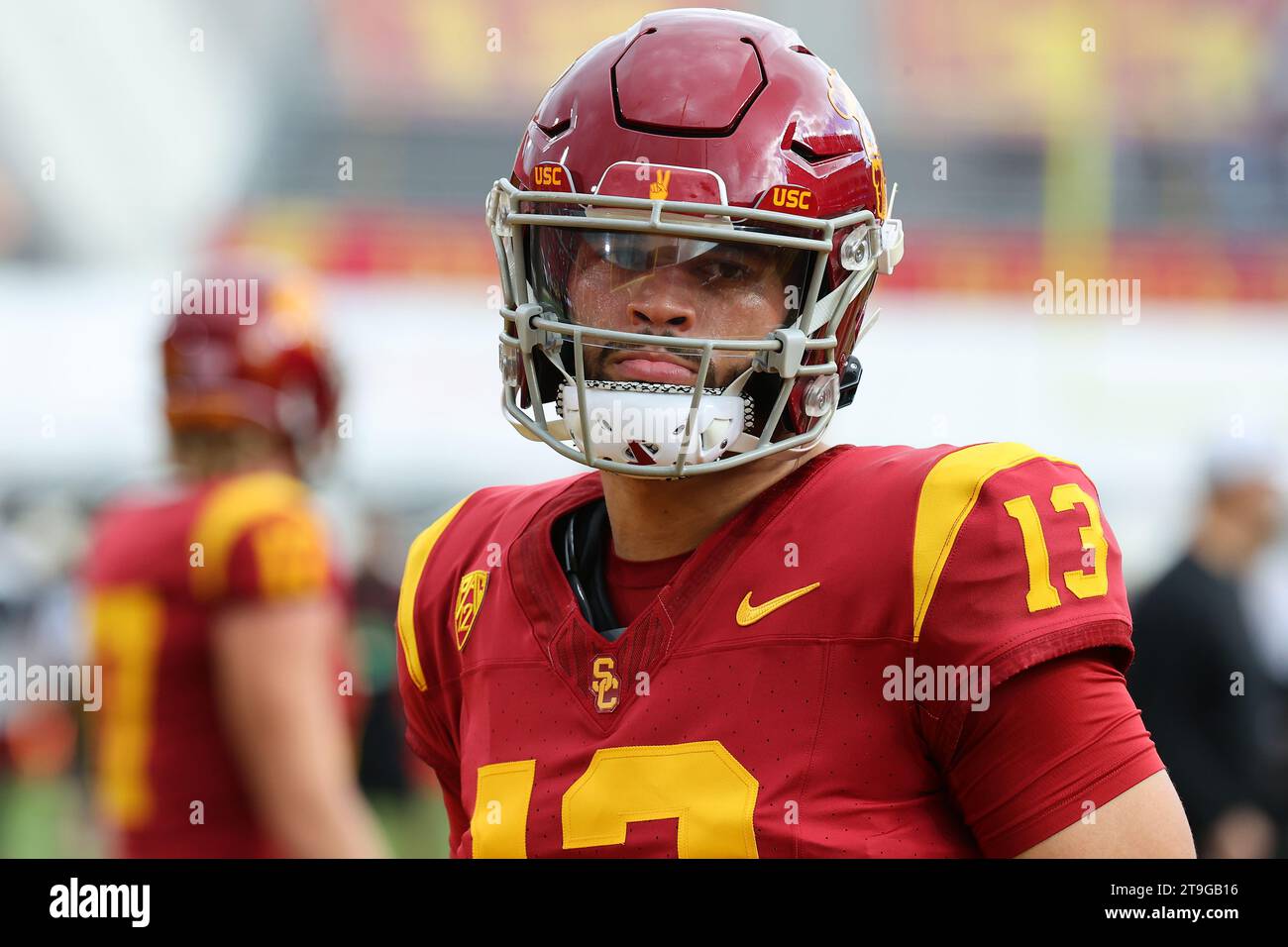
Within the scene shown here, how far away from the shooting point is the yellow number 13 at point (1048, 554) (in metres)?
1.52

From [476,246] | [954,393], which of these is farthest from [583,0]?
[954,393]

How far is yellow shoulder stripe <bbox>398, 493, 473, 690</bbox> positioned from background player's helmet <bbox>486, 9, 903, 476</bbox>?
0.89 feet

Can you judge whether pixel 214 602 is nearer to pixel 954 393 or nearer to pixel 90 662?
pixel 90 662

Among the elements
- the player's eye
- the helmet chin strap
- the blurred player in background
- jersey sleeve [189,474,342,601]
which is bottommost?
the blurred player in background

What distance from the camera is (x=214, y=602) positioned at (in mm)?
3018

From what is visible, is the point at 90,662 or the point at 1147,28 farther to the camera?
the point at 1147,28

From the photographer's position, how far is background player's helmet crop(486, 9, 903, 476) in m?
1.66

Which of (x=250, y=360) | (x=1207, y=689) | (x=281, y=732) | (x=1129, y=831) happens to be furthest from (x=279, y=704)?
(x=1207, y=689)

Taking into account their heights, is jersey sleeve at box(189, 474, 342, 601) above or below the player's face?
below

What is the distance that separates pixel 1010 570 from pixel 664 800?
1.31 feet

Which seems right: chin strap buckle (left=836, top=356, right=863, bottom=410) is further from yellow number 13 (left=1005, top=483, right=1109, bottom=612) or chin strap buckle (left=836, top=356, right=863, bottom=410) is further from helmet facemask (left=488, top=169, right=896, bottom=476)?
yellow number 13 (left=1005, top=483, right=1109, bottom=612)

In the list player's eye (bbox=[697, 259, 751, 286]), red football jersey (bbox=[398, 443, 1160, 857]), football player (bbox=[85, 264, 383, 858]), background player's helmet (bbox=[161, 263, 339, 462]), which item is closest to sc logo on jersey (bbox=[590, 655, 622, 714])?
red football jersey (bbox=[398, 443, 1160, 857])

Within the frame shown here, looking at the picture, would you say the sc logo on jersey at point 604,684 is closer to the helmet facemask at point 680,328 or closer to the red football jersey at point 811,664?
the red football jersey at point 811,664
